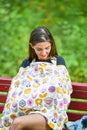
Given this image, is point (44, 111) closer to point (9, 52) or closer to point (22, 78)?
point (22, 78)

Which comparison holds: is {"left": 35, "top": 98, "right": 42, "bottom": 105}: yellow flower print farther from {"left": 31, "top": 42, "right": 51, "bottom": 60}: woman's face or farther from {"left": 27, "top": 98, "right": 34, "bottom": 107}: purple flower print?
{"left": 31, "top": 42, "right": 51, "bottom": 60}: woman's face

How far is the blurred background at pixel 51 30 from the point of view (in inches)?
284

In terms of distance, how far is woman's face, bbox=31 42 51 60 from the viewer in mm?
4133

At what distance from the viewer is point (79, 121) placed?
4137 mm

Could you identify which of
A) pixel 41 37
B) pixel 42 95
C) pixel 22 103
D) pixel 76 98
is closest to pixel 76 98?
pixel 76 98

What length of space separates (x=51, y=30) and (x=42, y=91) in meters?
4.34

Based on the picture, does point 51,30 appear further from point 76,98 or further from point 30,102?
point 30,102

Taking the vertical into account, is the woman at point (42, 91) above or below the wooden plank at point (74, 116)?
above

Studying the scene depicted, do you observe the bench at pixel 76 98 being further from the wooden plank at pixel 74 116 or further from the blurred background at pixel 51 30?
the blurred background at pixel 51 30

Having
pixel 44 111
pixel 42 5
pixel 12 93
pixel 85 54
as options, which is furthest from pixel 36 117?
pixel 42 5

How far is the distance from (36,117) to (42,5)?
5633 mm

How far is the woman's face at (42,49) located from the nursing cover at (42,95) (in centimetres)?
9

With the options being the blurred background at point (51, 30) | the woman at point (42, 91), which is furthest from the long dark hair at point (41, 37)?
the blurred background at point (51, 30)

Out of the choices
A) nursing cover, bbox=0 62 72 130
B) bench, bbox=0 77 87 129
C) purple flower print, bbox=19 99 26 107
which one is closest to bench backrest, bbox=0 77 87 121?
bench, bbox=0 77 87 129
